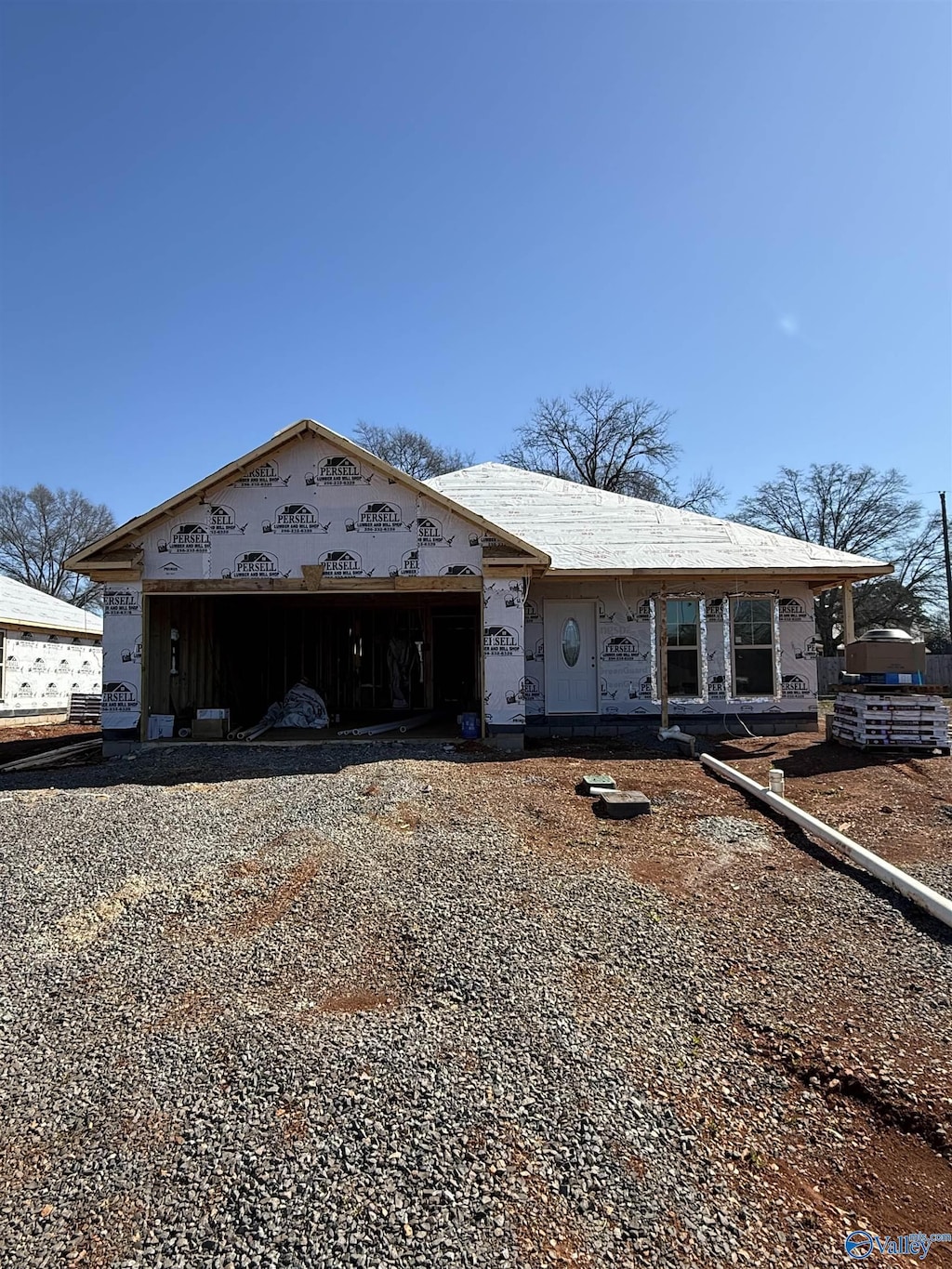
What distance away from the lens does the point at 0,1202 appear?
223 centimetres

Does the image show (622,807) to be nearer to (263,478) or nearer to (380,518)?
(380,518)

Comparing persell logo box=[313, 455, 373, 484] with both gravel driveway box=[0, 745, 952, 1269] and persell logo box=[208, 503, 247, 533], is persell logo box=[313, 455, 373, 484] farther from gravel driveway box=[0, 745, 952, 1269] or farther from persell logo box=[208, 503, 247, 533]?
gravel driveway box=[0, 745, 952, 1269]

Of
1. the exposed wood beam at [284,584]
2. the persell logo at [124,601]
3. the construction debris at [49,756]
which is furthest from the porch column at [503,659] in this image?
the construction debris at [49,756]

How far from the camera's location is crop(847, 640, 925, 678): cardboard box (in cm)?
1012

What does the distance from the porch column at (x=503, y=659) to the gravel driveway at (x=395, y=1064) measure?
5186mm

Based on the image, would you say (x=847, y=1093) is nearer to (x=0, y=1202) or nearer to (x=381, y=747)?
(x=0, y=1202)

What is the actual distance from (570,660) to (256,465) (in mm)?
6554

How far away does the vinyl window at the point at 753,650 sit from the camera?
1306 centimetres

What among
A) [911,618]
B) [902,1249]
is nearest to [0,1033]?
[902,1249]

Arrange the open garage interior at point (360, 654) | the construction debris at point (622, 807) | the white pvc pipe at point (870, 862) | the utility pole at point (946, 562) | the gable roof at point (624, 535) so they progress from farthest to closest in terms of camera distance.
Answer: the utility pole at point (946, 562) → the open garage interior at point (360, 654) → the gable roof at point (624, 535) → the construction debris at point (622, 807) → the white pvc pipe at point (870, 862)

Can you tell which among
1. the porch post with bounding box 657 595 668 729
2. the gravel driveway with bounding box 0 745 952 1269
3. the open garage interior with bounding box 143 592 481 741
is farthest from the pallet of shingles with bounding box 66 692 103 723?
the porch post with bounding box 657 595 668 729

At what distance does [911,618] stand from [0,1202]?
3899 centimetres

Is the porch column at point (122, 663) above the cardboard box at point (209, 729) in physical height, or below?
above

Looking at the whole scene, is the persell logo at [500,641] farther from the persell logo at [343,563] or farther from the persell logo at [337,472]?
the persell logo at [337,472]
